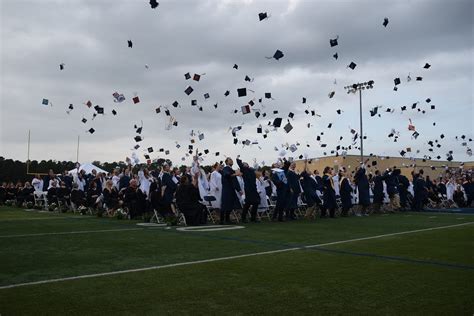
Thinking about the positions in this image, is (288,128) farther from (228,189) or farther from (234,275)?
(234,275)

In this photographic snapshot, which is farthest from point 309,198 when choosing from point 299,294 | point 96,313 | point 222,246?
point 96,313

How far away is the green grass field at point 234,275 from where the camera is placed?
4180 millimetres

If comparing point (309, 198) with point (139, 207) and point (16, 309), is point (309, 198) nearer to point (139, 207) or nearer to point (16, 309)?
point (139, 207)

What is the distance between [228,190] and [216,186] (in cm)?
84

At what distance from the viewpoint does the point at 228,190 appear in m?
13.7

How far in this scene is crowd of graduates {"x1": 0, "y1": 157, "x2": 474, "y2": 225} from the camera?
45.1 feet

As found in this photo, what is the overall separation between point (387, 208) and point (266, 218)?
26.6ft

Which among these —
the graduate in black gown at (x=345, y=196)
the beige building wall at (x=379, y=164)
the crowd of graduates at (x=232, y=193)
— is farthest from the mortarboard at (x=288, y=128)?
the beige building wall at (x=379, y=164)

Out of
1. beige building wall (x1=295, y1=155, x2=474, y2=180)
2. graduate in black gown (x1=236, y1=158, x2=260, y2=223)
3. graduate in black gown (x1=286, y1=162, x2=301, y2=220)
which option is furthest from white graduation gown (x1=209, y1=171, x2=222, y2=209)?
beige building wall (x1=295, y1=155, x2=474, y2=180)

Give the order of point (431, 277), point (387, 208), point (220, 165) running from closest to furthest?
point (431, 277) < point (220, 165) < point (387, 208)

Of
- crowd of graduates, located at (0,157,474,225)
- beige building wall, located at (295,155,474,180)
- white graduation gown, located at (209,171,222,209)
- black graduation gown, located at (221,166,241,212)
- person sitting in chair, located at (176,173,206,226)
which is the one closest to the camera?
person sitting in chair, located at (176,173,206,226)

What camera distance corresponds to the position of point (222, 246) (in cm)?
816

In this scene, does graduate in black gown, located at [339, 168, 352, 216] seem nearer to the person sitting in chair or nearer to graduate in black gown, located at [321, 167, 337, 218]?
graduate in black gown, located at [321, 167, 337, 218]

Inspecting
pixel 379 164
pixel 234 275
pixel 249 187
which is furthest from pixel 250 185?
pixel 379 164
